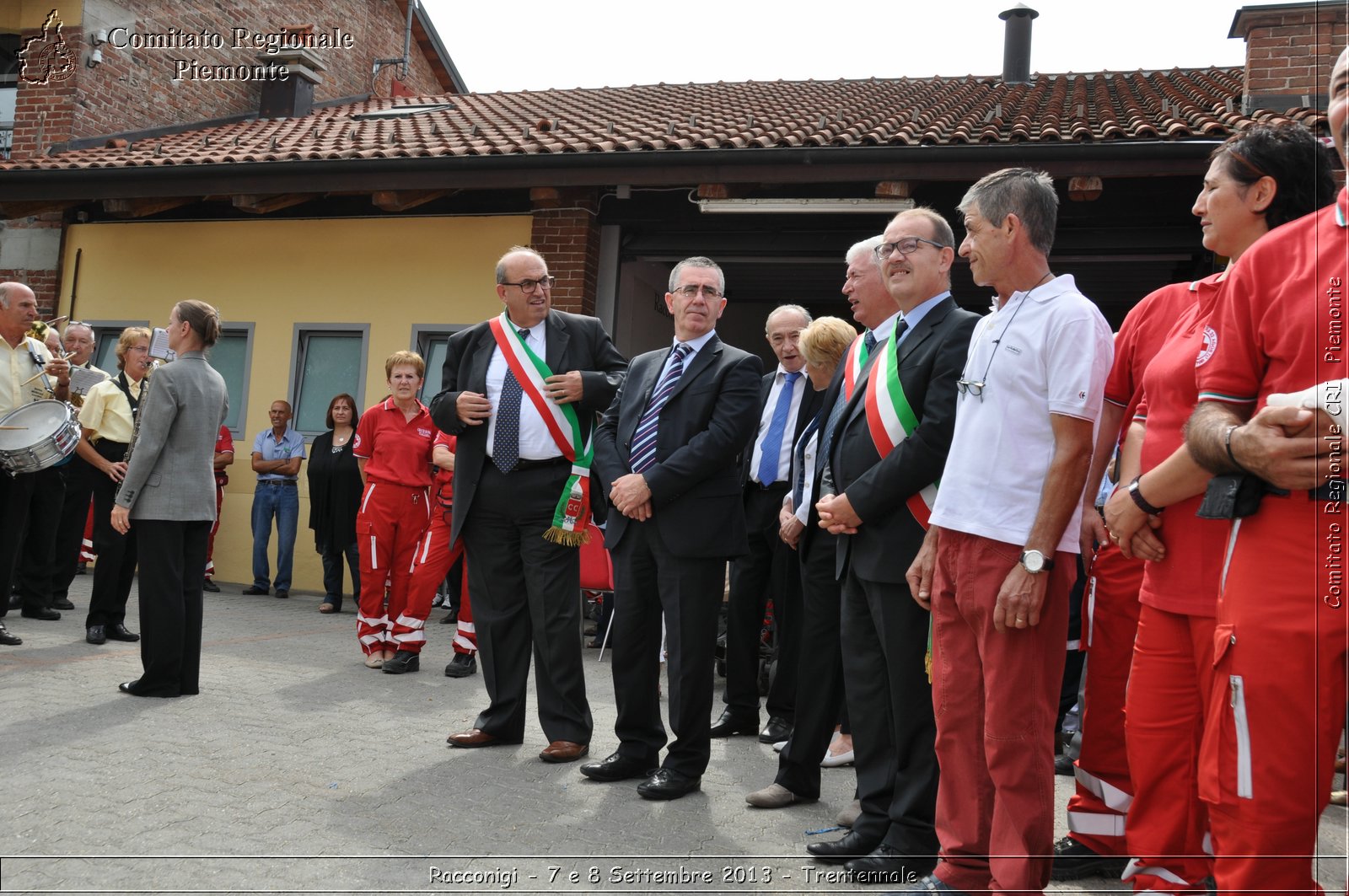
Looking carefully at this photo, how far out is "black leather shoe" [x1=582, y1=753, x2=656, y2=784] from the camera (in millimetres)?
4723

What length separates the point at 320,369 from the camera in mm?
12539

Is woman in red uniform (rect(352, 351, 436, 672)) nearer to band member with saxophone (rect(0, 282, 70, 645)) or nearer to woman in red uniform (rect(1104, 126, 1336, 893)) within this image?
band member with saxophone (rect(0, 282, 70, 645))

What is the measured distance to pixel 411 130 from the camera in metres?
13.9

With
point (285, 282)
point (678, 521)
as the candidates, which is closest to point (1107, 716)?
point (678, 521)

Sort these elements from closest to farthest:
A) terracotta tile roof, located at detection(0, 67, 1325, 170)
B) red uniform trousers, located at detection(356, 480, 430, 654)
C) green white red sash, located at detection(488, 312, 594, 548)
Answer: green white red sash, located at detection(488, 312, 594, 548) → red uniform trousers, located at detection(356, 480, 430, 654) → terracotta tile roof, located at detection(0, 67, 1325, 170)

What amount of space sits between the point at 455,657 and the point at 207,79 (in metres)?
13.4

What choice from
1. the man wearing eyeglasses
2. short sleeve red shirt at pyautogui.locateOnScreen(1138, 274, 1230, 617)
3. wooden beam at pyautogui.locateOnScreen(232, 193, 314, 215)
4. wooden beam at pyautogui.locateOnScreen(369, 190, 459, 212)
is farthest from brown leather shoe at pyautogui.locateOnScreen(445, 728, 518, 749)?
wooden beam at pyautogui.locateOnScreen(232, 193, 314, 215)

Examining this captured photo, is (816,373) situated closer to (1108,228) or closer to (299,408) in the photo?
(1108,228)

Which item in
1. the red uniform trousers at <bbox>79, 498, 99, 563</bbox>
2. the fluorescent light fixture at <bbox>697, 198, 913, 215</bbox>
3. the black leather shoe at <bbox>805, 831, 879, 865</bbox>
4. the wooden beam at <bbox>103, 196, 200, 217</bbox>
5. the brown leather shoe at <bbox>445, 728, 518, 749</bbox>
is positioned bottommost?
the brown leather shoe at <bbox>445, 728, 518, 749</bbox>

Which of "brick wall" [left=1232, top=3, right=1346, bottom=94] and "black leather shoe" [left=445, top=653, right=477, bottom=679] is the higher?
"brick wall" [left=1232, top=3, right=1346, bottom=94]

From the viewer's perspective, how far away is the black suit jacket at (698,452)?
4.67 metres

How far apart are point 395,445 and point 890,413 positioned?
4.77 m

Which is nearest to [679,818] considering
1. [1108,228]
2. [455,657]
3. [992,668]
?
[992,668]

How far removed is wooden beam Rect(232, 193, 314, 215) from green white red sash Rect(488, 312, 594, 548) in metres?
7.31
